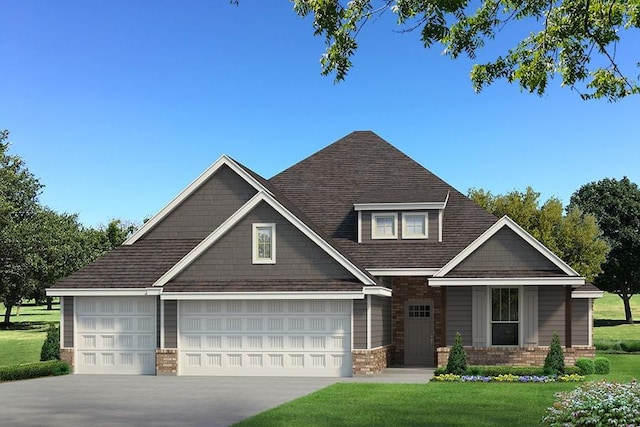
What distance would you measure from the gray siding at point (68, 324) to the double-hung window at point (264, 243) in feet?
21.6

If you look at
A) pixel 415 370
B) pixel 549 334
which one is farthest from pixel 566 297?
pixel 415 370

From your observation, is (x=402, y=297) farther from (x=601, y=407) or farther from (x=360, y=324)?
(x=601, y=407)

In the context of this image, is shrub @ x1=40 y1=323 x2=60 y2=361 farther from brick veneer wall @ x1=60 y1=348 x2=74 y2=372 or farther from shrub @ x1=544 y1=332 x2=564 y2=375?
shrub @ x1=544 y1=332 x2=564 y2=375

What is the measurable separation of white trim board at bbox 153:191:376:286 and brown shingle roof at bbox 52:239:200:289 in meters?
1.17

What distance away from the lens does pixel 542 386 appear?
23484 millimetres

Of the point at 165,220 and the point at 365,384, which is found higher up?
the point at 165,220

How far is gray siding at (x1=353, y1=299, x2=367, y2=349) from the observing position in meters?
27.0

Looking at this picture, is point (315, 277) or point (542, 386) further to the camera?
point (315, 277)

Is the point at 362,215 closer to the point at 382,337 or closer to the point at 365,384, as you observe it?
the point at 382,337

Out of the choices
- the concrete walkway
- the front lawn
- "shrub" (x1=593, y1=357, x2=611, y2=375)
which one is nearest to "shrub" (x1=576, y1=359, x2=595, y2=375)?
"shrub" (x1=593, y1=357, x2=611, y2=375)

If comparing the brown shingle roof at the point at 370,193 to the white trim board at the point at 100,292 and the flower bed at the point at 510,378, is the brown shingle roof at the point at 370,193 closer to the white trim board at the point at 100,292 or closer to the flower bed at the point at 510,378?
the flower bed at the point at 510,378

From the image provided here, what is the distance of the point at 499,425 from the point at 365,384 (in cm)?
832

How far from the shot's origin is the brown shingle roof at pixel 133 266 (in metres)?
28.8

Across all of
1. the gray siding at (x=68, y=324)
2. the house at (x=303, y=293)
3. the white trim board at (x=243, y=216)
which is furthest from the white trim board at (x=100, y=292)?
the white trim board at (x=243, y=216)
